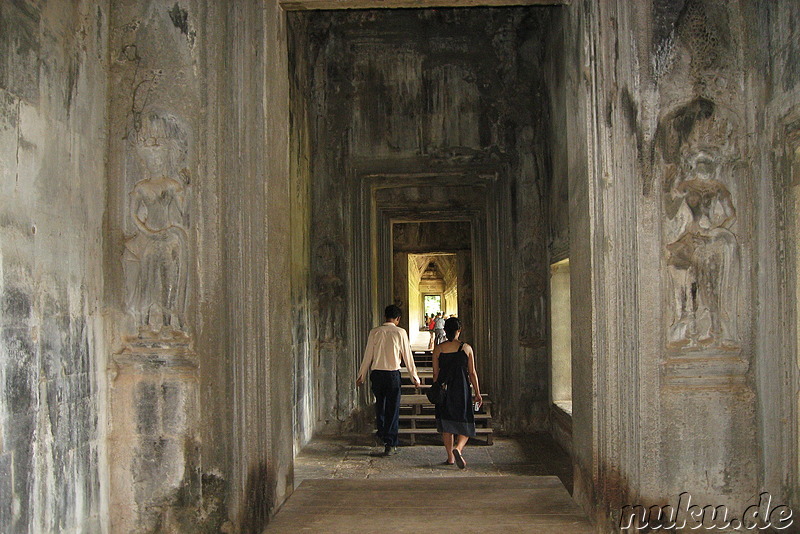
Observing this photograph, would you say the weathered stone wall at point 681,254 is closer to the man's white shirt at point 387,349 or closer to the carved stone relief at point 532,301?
the man's white shirt at point 387,349

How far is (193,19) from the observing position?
4176 millimetres

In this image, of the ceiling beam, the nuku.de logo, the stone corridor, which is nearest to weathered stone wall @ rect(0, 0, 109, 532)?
the stone corridor

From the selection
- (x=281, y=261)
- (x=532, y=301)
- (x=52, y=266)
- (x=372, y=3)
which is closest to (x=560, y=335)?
(x=532, y=301)

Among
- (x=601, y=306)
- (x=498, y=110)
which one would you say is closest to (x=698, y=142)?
(x=601, y=306)

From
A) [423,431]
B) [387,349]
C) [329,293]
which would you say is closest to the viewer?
[387,349]

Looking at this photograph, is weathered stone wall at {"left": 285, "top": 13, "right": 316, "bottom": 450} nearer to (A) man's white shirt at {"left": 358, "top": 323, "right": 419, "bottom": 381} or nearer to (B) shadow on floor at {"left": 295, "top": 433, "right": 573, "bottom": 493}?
(B) shadow on floor at {"left": 295, "top": 433, "right": 573, "bottom": 493}

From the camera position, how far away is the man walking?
24.7ft

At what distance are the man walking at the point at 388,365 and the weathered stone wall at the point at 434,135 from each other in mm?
1584

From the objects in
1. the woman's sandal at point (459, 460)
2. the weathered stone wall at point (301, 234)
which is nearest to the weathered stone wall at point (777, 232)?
the woman's sandal at point (459, 460)

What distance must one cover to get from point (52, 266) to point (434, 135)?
6320 mm

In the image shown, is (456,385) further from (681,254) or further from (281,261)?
(681,254)

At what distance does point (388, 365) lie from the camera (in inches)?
297

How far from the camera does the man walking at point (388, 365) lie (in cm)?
754

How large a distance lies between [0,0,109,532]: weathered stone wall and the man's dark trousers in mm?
3960
